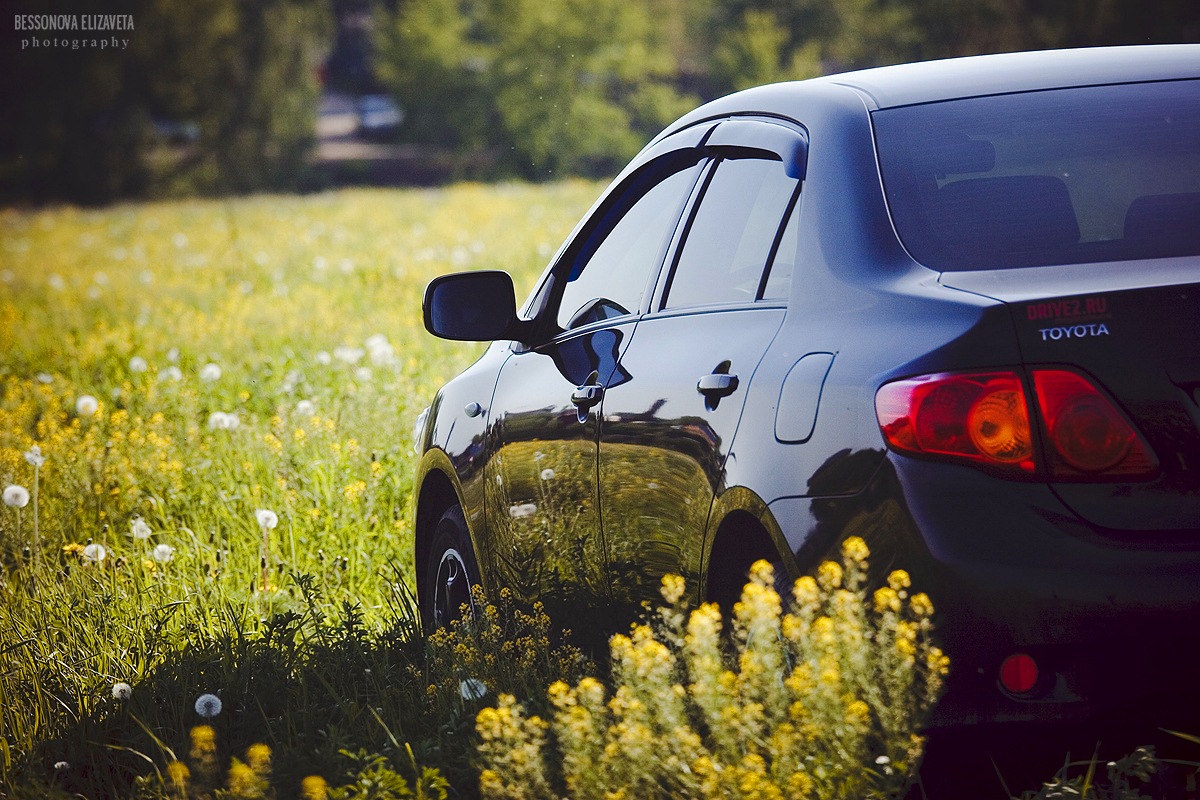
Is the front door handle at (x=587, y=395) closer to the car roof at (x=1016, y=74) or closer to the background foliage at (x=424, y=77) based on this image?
the car roof at (x=1016, y=74)

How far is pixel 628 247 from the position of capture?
165 inches

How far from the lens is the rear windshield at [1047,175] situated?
2.90 meters

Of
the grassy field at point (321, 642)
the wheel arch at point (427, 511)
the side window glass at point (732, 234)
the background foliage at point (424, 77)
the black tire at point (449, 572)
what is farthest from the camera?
the background foliage at point (424, 77)

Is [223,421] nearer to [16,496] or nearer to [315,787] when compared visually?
[16,496]

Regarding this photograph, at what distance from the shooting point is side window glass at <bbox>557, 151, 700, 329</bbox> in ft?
12.9

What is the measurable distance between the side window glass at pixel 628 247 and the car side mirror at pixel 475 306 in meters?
0.17

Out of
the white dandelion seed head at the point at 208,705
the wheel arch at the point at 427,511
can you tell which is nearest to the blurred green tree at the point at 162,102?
the wheel arch at the point at 427,511

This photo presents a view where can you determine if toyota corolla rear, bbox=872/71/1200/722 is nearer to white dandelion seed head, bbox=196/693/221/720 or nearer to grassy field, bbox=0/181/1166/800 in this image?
grassy field, bbox=0/181/1166/800

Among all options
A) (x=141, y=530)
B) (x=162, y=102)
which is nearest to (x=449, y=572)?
(x=141, y=530)

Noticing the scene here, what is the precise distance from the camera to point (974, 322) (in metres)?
2.56

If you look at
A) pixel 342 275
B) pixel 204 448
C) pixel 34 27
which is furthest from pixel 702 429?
pixel 34 27

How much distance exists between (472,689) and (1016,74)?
194 centimetres

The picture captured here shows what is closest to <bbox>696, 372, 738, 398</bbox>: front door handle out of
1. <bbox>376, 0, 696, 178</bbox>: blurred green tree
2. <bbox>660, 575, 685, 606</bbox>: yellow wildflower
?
<bbox>660, 575, 685, 606</bbox>: yellow wildflower

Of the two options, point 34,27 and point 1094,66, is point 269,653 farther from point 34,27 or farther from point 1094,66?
point 34,27
